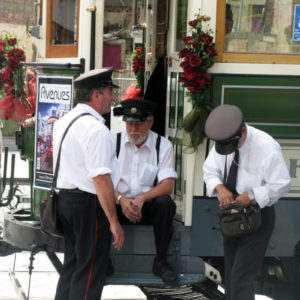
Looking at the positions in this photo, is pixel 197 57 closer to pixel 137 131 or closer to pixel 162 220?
pixel 137 131

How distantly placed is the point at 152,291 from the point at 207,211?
132cm

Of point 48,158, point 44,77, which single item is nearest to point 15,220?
point 48,158

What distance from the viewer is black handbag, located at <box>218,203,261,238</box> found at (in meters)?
4.51

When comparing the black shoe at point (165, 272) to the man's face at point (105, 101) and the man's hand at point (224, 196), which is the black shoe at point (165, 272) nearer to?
the man's hand at point (224, 196)

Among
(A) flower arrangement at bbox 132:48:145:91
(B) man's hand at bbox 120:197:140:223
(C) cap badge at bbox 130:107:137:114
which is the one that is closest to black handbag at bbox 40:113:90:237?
(B) man's hand at bbox 120:197:140:223

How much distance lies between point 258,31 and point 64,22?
5.46 feet

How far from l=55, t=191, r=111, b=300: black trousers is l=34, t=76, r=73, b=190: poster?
1.34 metres

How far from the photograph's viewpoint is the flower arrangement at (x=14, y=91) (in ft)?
22.1

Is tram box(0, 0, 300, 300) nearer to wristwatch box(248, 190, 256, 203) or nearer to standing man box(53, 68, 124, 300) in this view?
standing man box(53, 68, 124, 300)

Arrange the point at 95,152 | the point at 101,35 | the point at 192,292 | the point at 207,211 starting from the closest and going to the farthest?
the point at 95,152, the point at 207,211, the point at 101,35, the point at 192,292

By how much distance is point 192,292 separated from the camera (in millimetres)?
6316

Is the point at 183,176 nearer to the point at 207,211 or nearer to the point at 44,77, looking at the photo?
the point at 207,211

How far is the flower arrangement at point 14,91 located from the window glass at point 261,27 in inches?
83.8

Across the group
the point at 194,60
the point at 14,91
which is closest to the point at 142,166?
the point at 194,60
